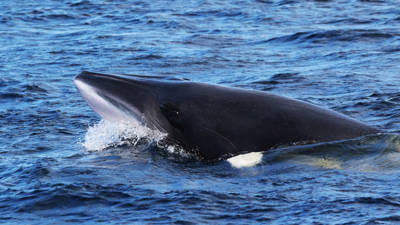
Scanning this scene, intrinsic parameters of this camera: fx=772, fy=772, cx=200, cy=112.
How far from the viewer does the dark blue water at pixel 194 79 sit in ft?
29.8

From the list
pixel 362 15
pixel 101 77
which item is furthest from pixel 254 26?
pixel 101 77

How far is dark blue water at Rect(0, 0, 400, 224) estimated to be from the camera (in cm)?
909

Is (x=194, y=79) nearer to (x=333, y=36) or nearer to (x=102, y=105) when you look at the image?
(x=333, y=36)

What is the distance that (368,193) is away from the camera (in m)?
9.10

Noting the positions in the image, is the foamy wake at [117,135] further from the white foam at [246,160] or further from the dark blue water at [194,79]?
the white foam at [246,160]

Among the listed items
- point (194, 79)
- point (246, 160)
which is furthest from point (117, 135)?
point (194, 79)

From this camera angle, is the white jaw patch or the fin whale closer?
the fin whale

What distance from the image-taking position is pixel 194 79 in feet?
62.5

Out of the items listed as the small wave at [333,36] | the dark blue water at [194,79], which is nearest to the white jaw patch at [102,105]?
the dark blue water at [194,79]

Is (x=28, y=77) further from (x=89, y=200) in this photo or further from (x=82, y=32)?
(x=89, y=200)

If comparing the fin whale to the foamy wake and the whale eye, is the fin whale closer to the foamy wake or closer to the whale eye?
the whale eye

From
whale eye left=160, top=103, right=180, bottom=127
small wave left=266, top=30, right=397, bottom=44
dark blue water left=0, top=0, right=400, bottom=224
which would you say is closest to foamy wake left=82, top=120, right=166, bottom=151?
dark blue water left=0, top=0, right=400, bottom=224

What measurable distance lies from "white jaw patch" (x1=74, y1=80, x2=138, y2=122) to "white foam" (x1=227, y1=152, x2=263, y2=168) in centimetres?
182

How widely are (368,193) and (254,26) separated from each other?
58.9ft
